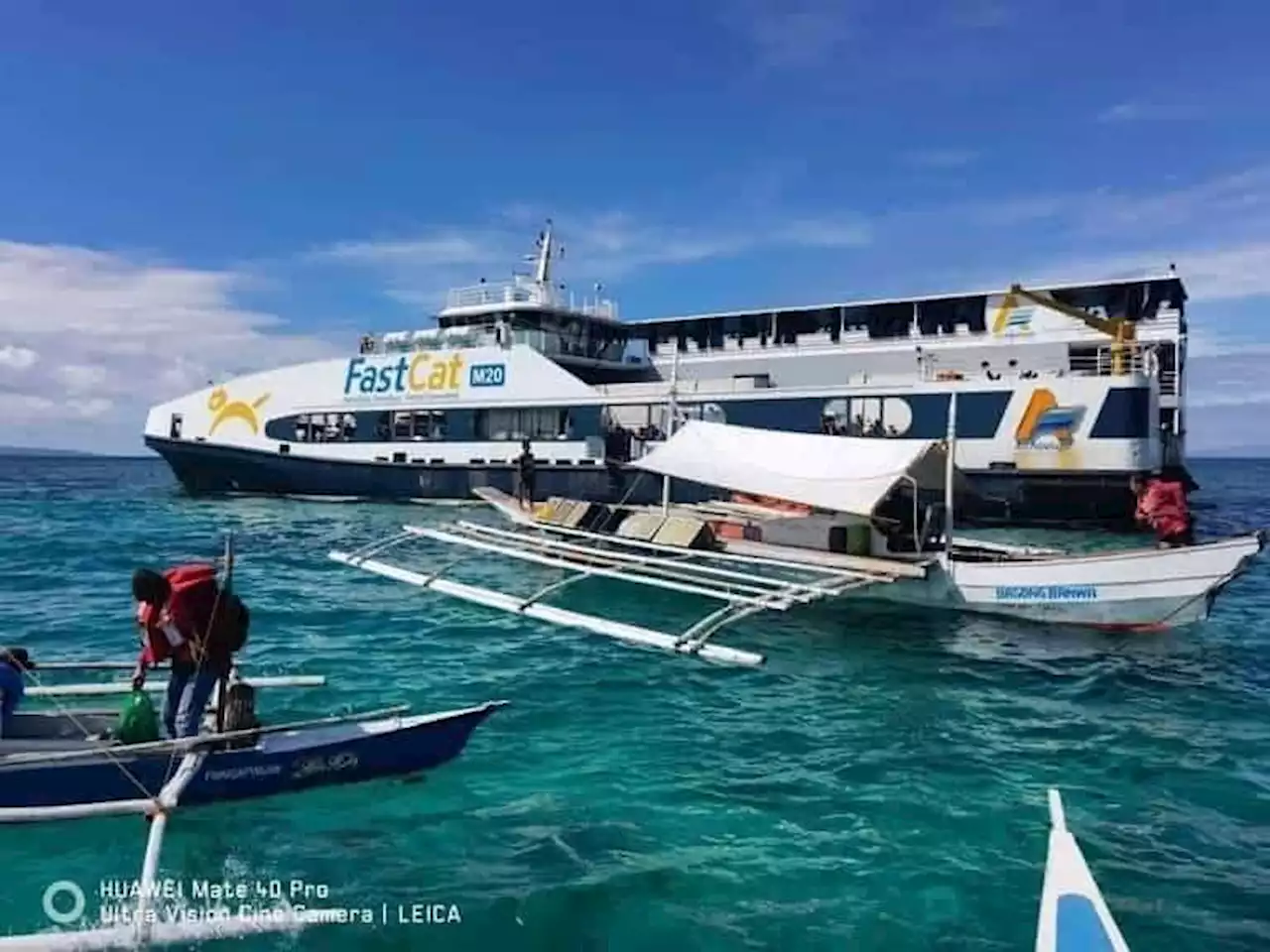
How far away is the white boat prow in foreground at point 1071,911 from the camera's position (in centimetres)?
367

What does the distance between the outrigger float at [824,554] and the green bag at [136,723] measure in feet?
22.7

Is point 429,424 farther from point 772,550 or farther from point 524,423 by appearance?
point 772,550

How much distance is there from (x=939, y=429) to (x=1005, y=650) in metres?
17.8

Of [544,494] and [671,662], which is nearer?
[671,662]

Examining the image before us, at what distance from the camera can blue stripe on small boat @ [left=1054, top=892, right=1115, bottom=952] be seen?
3.66 meters

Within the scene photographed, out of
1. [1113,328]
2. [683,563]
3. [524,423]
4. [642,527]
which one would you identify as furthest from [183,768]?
[1113,328]

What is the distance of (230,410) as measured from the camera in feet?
140

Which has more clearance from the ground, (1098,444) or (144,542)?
(1098,444)

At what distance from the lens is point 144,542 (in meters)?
26.8

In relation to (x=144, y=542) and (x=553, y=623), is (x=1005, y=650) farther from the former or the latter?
(x=144, y=542)

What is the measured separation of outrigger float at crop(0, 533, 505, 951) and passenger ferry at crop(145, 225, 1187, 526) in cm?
2065

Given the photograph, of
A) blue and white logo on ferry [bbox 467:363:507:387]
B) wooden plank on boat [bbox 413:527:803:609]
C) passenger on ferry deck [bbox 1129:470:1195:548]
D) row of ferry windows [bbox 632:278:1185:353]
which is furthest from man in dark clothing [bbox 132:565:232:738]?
row of ferry windows [bbox 632:278:1185:353]

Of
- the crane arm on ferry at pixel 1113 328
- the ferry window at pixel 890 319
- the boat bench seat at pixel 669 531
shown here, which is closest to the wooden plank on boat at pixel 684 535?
the boat bench seat at pixel 669 531

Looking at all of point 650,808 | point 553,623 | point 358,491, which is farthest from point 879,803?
point 358,491
